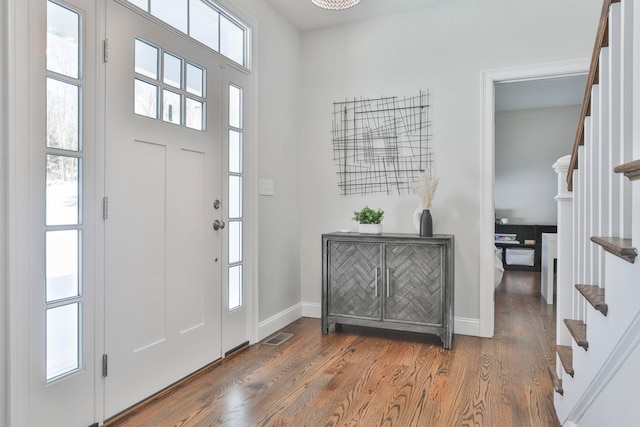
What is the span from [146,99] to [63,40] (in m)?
0.48

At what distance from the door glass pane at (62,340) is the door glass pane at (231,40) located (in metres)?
1.94

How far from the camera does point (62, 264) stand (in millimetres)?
1809

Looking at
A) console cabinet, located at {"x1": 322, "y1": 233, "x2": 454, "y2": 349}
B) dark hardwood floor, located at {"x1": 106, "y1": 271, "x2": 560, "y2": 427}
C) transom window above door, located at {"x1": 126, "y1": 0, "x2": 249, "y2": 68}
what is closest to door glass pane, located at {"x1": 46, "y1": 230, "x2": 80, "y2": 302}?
dark hardwood floor, located at {"x1": 106, "y1": 271, "x2": 560, "y2": 427}

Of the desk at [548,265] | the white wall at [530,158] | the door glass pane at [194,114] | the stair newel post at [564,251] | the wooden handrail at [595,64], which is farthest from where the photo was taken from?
the white wall at [530,158]

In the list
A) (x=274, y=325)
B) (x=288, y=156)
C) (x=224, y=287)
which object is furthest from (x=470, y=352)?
(x=288, y=156)

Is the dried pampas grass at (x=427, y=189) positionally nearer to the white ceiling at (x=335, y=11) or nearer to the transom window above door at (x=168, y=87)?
the white ceiling at (x=335, y=11)

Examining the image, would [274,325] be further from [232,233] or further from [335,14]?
[335,14]

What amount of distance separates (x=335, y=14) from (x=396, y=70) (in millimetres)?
713

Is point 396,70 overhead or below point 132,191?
overhead

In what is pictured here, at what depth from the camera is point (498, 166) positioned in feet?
23.7

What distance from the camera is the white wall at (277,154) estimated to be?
3.30 meters

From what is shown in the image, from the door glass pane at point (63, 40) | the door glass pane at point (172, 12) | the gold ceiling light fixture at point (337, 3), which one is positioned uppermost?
the gold ceiling light fixture at point (337, 3)

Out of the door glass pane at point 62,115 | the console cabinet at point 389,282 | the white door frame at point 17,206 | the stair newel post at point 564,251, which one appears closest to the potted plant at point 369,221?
the console cabinet at point 389,282

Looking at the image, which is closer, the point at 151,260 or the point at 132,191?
the point at 132,191
